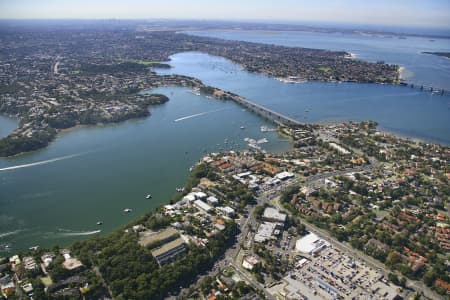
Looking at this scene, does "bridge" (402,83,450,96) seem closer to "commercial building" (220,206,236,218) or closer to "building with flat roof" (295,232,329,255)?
"building with flat roof" (295,232,329,255)

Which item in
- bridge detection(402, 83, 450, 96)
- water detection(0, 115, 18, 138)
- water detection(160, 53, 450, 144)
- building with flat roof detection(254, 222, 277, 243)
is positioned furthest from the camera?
bridge detection(402, 83, 450, 96)

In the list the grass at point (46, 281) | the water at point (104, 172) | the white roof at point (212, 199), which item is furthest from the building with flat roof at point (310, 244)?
the grass at point (46, 281)

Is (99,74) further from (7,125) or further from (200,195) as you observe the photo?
(200,195)

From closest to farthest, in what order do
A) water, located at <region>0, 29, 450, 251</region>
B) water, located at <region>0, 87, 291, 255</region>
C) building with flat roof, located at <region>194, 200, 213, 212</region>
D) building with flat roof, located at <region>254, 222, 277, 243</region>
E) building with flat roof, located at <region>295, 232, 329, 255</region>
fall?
building with flat roof, located at <region>295, 232, 329, 255</region>, building with flat roof, located at <region>254, 222, 277, 243</region>, water, located at <region>0, 87, 291, 255</region>, building with flat roof, located at <region>194, 200, 213, 212</region>, water, located at <region>0, 29, 450, 251</region>

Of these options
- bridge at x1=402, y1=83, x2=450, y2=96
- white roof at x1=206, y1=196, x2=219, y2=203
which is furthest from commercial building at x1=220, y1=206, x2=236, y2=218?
bridge at x1=402, y1=83, x2=450, y2=96

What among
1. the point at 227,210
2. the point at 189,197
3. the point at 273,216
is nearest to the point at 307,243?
the point at 273,216

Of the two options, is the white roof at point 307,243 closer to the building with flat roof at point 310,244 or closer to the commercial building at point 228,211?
the building with flat roof at point 310,244
